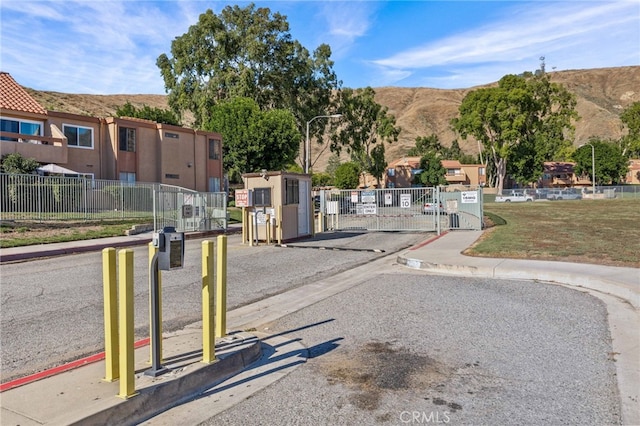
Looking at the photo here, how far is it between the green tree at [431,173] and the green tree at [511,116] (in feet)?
19.3

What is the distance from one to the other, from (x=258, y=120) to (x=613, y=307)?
121 feet

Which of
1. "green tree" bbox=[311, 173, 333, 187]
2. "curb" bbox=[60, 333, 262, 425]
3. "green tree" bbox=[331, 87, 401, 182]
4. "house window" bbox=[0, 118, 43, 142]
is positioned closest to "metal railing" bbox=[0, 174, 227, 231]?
"house window" bbox=[0, 118, 43, 142]

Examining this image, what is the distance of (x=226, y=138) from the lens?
4256cm

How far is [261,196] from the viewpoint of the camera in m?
17.7

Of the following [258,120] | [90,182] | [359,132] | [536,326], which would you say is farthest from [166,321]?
[359,132]

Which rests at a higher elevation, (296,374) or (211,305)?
(211,305)

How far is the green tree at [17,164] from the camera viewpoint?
2575 cm

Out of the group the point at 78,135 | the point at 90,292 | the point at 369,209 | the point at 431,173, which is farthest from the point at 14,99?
the point at 431,173

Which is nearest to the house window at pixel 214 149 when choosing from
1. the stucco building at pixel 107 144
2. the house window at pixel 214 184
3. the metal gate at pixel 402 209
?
the stucco building at pixel 107 144

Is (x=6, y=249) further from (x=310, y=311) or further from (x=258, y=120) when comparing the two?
(x=258, y=120)

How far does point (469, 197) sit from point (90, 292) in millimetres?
17401

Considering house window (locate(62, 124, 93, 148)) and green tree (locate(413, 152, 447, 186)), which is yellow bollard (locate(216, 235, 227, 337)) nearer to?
house window (locate(62, 124, 93, 148))

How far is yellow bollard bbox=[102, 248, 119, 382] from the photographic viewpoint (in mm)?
4008

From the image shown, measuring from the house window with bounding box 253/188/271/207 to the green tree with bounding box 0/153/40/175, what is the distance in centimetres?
1530
